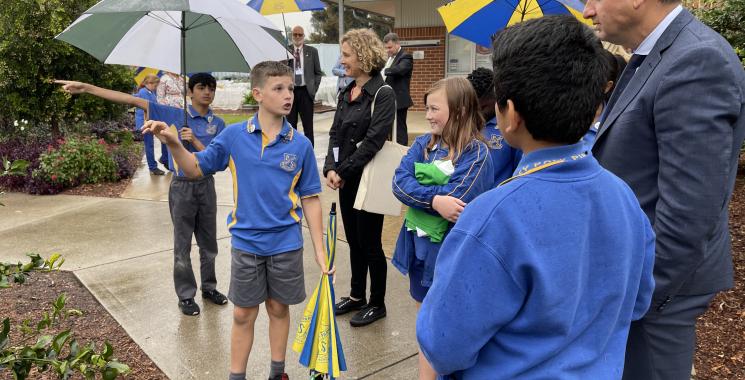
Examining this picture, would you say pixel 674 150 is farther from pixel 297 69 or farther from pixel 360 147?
pixel 297 69

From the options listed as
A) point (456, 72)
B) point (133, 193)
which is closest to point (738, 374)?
point (133, 193)

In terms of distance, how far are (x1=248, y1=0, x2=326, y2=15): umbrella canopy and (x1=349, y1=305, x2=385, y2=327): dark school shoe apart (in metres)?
5.04

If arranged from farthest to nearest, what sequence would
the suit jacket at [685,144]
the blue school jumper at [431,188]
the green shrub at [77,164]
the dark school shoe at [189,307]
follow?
the green shrub at [77,164]
the dark school shoe at [189,307]
the blue school jumper at [431,188]
the suit jacket at [685,144]

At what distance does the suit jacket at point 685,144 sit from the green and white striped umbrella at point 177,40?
2.84 metres

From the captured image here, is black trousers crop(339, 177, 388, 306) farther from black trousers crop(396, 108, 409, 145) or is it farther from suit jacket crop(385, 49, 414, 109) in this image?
suit jacket crop(385, 49, 414, 109)

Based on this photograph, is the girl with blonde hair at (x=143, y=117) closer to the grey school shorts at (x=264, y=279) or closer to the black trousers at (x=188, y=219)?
the black trousers at (x=188, y=219)

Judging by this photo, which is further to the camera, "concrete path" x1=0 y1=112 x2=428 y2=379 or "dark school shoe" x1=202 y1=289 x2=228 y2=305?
"dark school shoe" x1=202 y1=289 x2=228 y2=305

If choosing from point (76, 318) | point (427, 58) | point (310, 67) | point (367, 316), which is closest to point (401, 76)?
point (310, 67)

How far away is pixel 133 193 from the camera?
7.96 metres

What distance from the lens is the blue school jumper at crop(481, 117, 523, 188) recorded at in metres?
3.01

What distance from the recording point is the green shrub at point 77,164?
313 inches

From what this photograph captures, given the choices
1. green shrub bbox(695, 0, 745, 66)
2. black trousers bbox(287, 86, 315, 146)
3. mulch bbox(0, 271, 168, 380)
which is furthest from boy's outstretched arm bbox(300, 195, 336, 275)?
black trousers bbox(287, 86, 315, 146)

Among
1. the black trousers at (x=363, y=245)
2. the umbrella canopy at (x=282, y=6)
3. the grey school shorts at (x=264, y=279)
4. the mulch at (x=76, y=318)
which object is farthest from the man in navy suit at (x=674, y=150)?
the umbrella canopy at (x=282, y=6)

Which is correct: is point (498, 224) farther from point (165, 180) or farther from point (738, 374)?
point (165, 180)
